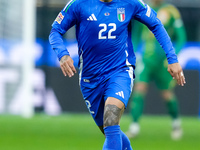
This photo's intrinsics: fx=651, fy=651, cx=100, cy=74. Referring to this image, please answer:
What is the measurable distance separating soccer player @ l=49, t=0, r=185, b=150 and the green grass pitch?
283 cm

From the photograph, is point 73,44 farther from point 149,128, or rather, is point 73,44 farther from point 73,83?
point 149,128

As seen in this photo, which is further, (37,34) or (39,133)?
(37,34)

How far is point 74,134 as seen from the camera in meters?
A: 12.0

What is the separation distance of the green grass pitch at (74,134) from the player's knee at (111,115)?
3109mm

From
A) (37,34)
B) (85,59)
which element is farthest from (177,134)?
(37,34)

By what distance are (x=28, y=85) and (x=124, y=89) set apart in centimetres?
940

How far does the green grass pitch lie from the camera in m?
10.0

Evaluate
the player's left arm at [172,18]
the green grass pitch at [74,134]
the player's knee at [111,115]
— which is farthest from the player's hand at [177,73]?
the player's left arm at [172,18]

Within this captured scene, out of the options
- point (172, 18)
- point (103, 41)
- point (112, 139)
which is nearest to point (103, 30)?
point (103, 41)

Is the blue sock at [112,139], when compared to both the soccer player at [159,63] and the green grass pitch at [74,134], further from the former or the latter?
the soccer player at [159,63]

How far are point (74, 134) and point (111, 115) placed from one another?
5566 millimetres

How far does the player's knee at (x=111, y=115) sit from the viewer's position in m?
6.48

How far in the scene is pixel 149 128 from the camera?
1349 cm

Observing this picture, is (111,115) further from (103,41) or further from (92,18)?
(92,18)
